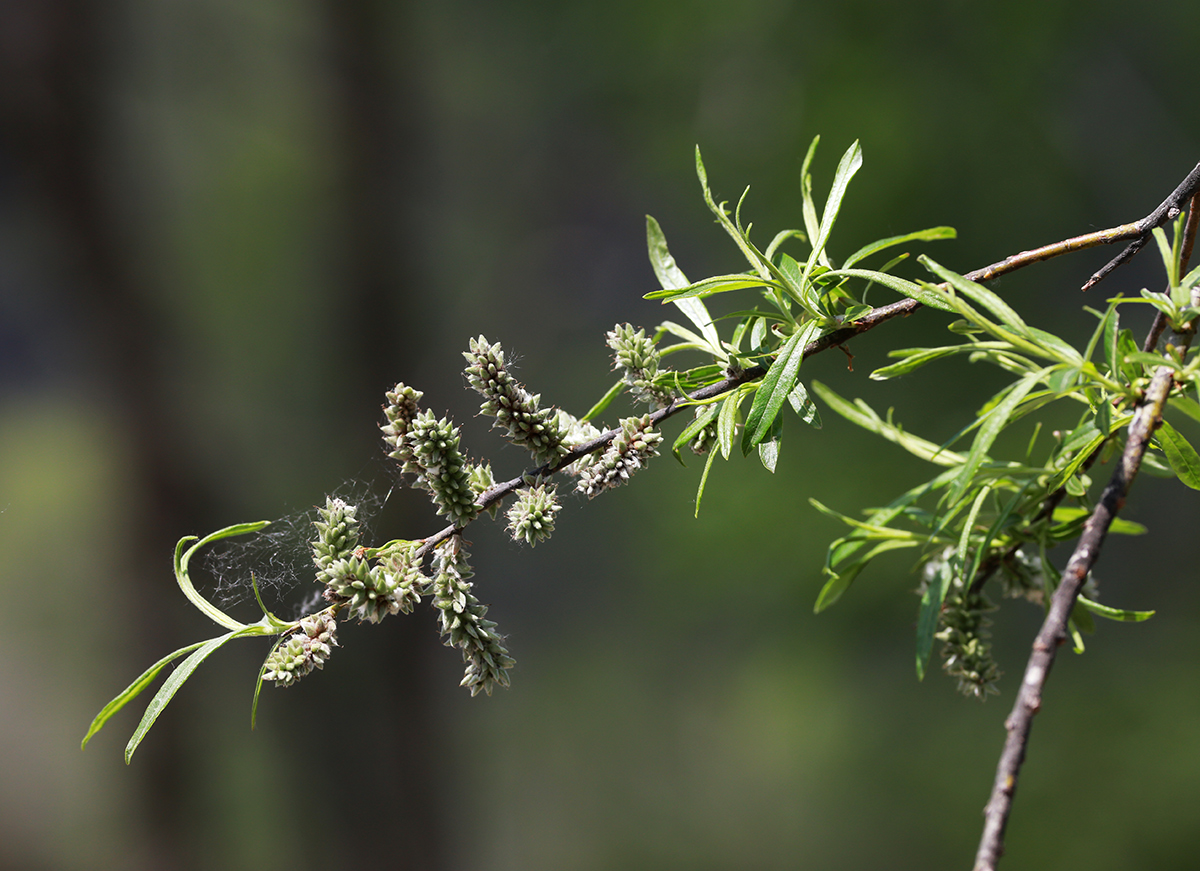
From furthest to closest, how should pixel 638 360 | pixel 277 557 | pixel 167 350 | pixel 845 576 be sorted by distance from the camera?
pixel 167 350 < pixel 277 557 < pixel 845 576 < pixel 638 360

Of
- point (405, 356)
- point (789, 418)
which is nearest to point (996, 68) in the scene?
point (789, 418)

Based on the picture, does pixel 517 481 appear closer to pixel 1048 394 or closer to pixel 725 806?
pixel 1048 394

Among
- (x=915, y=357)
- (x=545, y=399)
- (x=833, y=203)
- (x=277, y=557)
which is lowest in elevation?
(x=915, y=357)

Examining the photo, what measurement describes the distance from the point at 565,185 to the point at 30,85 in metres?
2.67

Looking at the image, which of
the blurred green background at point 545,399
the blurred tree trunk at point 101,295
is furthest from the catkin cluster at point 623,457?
the blurred tree trunk at point 101,295

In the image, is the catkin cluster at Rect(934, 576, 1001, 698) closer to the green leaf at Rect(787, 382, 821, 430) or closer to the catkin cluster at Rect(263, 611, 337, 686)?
the green leaf at Rect(787, 382, 821, 430)

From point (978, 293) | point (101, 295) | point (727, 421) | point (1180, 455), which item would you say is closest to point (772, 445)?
point (727, 421)

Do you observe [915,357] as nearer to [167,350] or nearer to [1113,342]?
[1113,342]

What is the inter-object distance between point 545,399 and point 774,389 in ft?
13.2

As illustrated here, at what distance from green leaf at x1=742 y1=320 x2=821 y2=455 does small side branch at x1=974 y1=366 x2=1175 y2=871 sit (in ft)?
0.52

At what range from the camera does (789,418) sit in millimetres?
2652

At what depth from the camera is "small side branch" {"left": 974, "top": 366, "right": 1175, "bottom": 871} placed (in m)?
0.24

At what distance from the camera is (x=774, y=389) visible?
1.38ft

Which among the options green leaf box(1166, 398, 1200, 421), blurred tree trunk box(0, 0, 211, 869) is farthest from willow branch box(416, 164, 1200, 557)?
blurred tree trunk box(0, 0, 211, 869)
